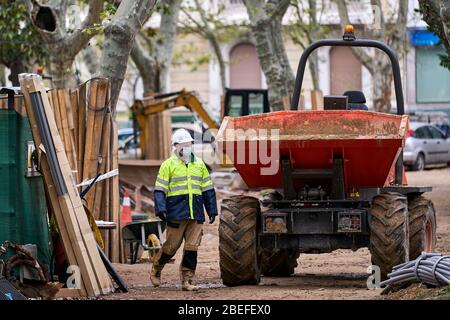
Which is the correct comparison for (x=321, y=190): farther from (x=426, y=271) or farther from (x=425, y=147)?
(x=425, y=147)

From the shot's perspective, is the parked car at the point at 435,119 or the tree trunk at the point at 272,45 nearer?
the tree trunk at the point at 272,45

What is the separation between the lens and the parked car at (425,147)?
3753 centimetres

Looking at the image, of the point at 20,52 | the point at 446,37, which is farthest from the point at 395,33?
the point at 446,37

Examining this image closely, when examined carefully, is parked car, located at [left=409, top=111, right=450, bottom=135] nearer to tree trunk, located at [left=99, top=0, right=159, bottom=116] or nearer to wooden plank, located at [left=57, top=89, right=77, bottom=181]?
tree trunk, located at [left=99, top=0, right=159, bottom=116]

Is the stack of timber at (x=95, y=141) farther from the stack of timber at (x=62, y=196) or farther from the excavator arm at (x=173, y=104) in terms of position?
the excavator arm at (x=173, y=104)

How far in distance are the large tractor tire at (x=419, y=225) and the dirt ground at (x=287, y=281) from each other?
680 mm

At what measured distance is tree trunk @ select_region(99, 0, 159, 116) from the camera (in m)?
16.6

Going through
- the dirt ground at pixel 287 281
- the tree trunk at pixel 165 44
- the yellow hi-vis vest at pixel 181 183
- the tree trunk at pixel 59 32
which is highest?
the tree trunk at pixel 165 44

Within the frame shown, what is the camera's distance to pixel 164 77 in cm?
3459

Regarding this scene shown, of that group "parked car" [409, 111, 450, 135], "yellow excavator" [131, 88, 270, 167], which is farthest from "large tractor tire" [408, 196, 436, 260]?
"parked car" [409, 111, 450, 135]

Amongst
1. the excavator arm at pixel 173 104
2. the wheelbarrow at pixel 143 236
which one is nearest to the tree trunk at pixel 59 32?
the wheelbarrow at pixel 143 236

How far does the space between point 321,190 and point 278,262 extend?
5.29ft
